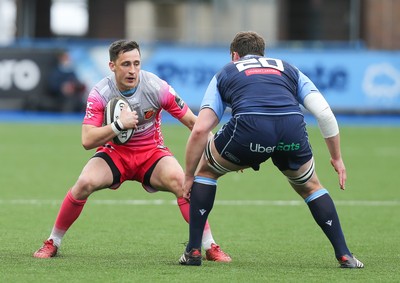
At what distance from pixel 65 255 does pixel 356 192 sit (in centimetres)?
631

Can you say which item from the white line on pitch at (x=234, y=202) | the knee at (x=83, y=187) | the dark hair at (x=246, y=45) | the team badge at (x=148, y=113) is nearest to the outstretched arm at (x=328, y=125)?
the dark hair at (x=246, y=45)

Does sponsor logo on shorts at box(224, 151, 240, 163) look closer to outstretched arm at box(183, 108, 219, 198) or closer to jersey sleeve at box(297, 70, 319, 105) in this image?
outstretched arm at box(183, 108, 219, 198)

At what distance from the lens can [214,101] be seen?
8.20 m

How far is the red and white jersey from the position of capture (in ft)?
29.2

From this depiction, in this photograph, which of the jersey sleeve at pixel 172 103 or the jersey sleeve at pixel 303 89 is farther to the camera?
the jersey sleeve at pixel 172 103

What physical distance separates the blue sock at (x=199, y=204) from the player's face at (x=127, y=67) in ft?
3.38

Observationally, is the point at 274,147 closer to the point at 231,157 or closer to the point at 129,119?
the point at 231,157

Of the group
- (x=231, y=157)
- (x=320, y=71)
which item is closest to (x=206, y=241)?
(x=231, y=157)

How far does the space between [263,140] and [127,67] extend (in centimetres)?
143

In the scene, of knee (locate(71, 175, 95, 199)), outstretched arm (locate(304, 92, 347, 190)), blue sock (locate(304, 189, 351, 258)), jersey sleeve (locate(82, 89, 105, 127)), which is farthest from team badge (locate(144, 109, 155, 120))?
blue sock (locate(304, 189, 351, 258))

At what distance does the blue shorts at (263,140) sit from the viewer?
8078 millimetres

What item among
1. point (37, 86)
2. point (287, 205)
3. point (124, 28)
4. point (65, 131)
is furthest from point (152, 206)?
point (124, 28)

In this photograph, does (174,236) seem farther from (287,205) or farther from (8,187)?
(8,187)

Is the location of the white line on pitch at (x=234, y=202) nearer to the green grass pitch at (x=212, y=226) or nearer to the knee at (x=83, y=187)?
the green grass pitch at (x=212, y=226)
